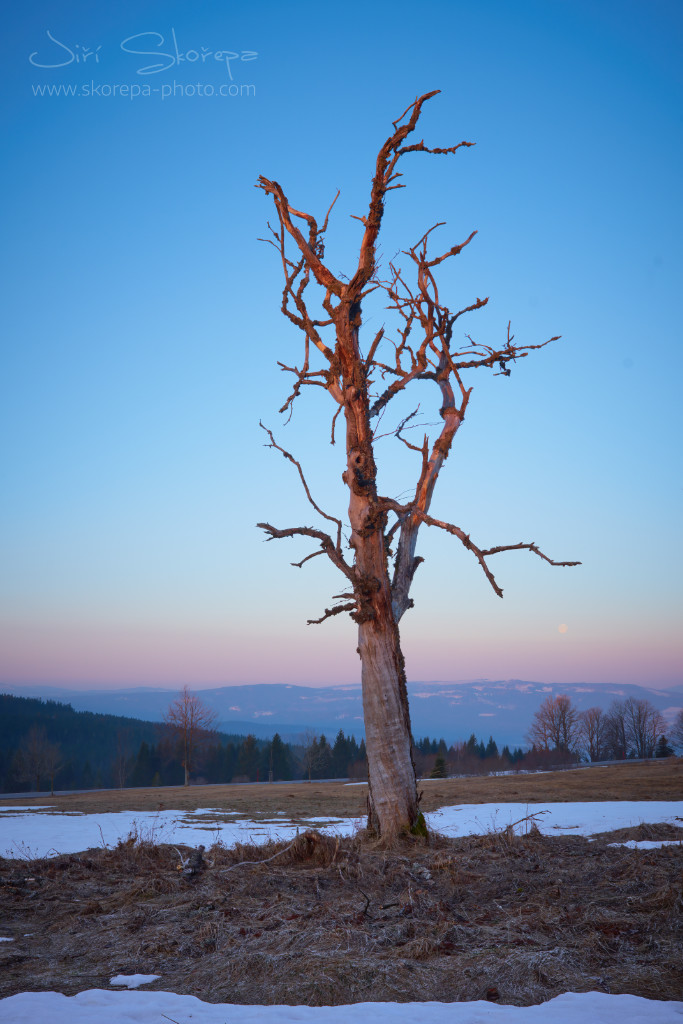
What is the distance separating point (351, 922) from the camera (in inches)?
197

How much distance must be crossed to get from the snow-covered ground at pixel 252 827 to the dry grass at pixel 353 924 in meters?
2.13

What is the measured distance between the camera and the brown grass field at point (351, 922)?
3824mm

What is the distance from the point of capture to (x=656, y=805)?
1499cm

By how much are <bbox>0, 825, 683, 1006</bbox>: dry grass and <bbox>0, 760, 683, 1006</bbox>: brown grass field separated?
2cm

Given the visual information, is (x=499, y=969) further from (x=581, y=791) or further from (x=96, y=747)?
(x=96, y=747)

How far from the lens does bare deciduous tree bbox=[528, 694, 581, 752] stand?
89.2 metres

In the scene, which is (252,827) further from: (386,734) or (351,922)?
(351,922)

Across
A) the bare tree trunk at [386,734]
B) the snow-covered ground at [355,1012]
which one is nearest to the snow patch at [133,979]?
the snow-covered ground at [355,1012]

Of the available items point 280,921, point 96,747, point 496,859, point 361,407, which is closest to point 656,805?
point 496,859

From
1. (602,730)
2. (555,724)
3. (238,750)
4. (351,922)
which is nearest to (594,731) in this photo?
(602,730)

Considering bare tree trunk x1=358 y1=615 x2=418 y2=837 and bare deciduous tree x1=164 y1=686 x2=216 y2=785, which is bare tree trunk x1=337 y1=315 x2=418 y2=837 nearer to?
bare tree trunk x1=358 y1=615 x2=418 y2=837

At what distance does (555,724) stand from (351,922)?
93112 mm

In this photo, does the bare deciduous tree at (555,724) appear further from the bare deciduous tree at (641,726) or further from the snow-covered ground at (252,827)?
the snow-covered ground at (252,827)

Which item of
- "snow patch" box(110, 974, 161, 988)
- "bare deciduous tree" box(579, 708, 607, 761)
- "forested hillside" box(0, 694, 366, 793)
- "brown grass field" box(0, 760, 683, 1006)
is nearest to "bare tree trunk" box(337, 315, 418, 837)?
"brown grass field" box(0, 760, 683, 1006)
